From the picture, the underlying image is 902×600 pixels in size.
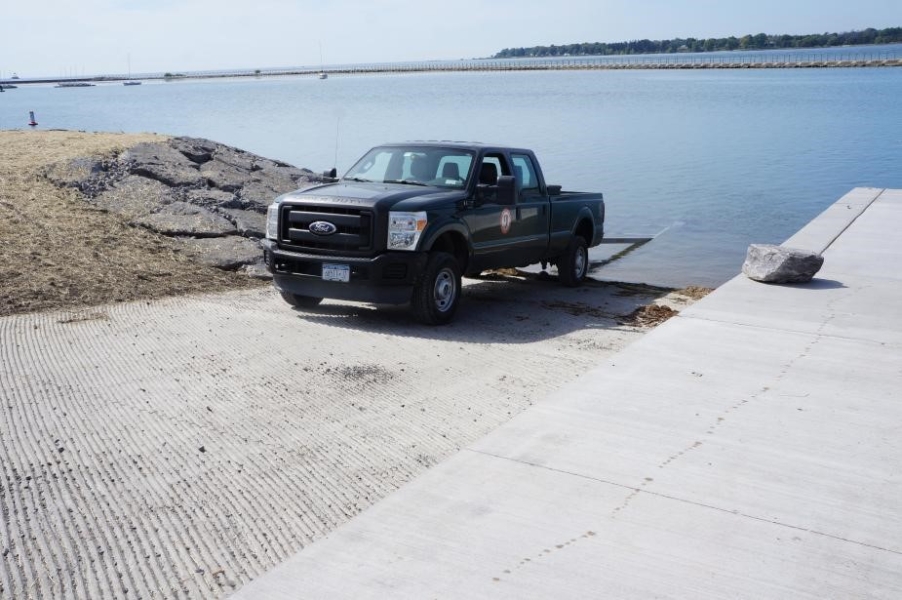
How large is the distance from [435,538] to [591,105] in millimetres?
77944

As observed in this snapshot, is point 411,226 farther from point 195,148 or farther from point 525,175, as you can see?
point 195,148

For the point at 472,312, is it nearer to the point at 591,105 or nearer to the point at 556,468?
the point at 556,468

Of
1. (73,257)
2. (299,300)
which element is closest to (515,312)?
(299,300)

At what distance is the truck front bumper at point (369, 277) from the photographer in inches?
388

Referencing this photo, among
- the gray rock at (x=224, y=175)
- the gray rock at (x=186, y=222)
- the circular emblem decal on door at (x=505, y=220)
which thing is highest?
the circular emblem decal on door at (x=505, y=220)

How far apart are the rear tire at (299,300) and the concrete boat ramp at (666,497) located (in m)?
4.22

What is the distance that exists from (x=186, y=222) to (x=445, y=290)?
5.41 metres

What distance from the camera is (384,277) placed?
32.5 feet

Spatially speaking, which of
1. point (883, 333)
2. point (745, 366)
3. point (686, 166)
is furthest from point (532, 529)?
point (686, 166)

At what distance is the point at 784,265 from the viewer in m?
10.9

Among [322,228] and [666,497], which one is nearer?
[666,497]

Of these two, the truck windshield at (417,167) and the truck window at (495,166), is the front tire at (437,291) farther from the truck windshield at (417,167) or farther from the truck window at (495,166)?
the truck window at (495,166)

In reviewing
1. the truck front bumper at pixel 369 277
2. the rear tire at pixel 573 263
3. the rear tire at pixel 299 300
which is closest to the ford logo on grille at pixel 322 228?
the truck front bumper at pixel 369 277

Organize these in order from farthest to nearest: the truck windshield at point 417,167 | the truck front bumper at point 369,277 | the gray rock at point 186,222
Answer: the gray rock at point 186,222, the truck windshield at point 417,167, the truck front bumper at point 369,277
